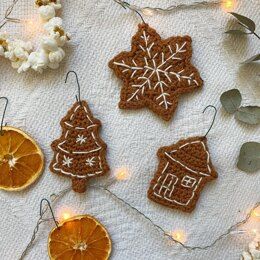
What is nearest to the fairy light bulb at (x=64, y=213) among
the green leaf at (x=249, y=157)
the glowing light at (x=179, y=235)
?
the glowing light at (x=179, y=235)

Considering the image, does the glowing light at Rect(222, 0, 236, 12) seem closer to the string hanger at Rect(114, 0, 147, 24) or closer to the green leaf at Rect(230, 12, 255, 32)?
the green leaf at Rect(230, 12, 255, 32)

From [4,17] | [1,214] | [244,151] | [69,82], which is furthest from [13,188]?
[244,151]

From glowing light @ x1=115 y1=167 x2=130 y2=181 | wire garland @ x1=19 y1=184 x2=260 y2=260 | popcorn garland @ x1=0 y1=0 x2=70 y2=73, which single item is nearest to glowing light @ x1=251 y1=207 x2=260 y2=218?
wire garland @ x1=19 y1=184 x2=260 y2=260

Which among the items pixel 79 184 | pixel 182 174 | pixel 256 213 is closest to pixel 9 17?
pixel 79 184

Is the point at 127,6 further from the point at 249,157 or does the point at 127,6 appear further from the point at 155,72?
the point at 249,157

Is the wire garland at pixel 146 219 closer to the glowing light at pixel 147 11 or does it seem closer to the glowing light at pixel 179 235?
the glowing light at pixel 179 235
